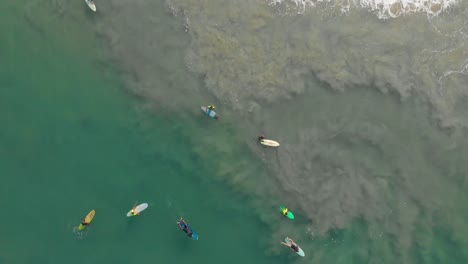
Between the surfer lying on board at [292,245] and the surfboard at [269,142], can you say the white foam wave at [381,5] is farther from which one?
the surfer lying on board at [292,245]

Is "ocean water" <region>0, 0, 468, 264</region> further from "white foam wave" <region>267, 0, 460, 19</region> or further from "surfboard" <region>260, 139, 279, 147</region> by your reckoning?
"surfboard" <region>260, 139, 279, 147</region>

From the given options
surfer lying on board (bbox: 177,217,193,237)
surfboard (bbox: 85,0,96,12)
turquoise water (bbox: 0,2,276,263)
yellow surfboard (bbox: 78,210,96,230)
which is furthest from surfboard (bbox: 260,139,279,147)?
surfboard (bbox: 85,0,96,12)

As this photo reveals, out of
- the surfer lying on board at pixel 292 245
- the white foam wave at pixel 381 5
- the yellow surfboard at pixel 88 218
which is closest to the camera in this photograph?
the yellow surfboard at pixel 88 218

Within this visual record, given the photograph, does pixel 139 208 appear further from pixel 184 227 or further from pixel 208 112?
pixel 208 112

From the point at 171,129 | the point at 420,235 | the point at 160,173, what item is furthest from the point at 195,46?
the point at 420,235

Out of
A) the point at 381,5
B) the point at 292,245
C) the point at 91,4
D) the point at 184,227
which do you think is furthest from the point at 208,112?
the point at 381,5

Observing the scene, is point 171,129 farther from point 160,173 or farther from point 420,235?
point 420,235

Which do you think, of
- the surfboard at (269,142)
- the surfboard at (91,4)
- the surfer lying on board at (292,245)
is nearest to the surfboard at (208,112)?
the surfboard at (269,142)

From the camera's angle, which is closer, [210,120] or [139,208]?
[139,208]
